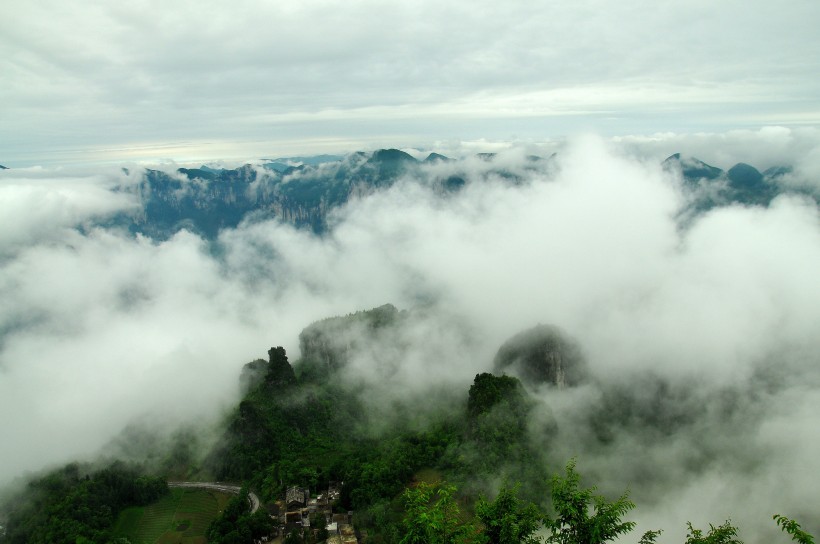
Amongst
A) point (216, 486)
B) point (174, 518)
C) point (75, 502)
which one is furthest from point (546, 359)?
point (75, 502)

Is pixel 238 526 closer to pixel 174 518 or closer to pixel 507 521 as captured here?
pixel 174 518

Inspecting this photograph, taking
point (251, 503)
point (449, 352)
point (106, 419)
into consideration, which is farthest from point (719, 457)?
point (106, 419)

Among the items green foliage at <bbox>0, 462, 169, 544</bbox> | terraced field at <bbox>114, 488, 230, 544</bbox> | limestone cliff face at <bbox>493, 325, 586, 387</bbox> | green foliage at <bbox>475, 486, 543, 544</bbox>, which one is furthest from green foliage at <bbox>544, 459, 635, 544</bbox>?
limestone cliff face at <bbox>493, 325, 586, 387</bbox>

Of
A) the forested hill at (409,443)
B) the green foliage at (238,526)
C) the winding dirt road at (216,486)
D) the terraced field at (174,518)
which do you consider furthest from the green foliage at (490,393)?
the terraced field at (174,518)

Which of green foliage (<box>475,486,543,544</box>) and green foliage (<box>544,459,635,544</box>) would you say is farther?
green foliage (<box>475,486,543,544</box>)

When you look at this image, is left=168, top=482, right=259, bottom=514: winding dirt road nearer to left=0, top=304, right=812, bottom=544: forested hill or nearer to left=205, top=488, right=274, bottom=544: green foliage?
left=0, top=304, right=812, bottom=544: forested hill

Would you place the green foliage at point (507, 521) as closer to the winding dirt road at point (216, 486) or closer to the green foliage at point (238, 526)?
the green foliage at point (238, 526)
